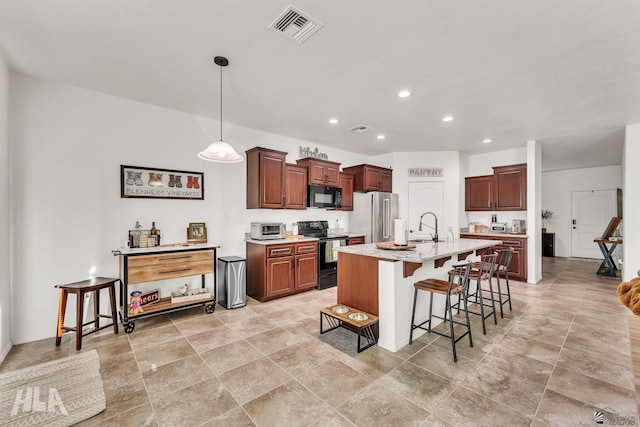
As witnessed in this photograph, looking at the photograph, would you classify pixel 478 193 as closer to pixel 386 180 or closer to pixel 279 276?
pixel 386 180

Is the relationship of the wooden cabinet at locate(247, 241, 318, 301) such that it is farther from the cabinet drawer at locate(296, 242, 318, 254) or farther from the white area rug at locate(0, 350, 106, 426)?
the white area rug at locate(0, 350, 106, 426)

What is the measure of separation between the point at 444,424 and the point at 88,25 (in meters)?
3.80

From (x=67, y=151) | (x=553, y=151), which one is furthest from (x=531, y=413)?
(x=553, y=151)

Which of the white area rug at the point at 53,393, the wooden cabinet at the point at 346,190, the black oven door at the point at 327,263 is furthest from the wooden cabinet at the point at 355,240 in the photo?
the white area rug at the point at 53,393

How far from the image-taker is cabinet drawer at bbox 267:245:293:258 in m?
4.22

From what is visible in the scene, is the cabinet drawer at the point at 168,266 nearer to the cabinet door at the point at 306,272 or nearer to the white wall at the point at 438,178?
the cabinet door at the point at 306,272

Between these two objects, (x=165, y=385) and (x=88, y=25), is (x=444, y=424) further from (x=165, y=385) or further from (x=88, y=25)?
(x=88, y=25)

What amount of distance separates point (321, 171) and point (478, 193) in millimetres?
3785

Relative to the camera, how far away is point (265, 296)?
4.17m

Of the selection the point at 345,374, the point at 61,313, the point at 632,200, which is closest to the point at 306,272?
the point at 345,374

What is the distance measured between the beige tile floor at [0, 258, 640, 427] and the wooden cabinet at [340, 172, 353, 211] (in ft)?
9.61

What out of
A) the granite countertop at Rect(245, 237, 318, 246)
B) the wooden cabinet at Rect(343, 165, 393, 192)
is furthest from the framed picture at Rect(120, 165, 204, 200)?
the wooden cabinet at Rect(343, 165, 393, 192)

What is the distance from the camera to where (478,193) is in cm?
641

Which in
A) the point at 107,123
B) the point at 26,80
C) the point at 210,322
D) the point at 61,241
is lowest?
the point at 210,322
